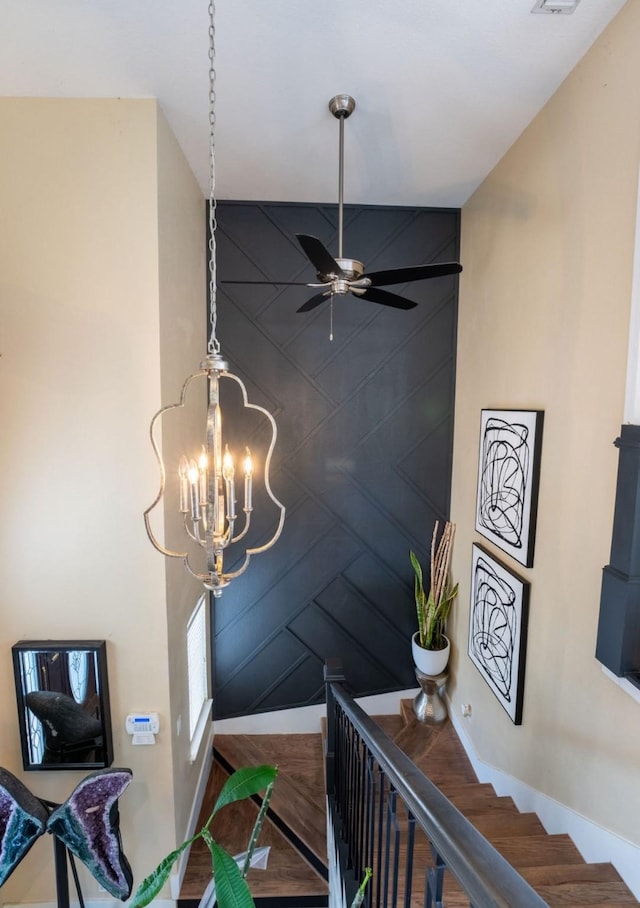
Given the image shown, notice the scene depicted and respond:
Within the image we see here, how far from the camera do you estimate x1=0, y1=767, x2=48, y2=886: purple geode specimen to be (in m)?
2.15

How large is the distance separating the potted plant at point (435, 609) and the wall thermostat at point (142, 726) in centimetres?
214

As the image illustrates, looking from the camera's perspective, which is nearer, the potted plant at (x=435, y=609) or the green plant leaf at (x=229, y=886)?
the green plant leaf at (x=229, y=886)

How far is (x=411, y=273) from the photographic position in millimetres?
2168

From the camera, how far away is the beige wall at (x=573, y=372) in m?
1.82

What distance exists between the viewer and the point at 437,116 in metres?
2.50

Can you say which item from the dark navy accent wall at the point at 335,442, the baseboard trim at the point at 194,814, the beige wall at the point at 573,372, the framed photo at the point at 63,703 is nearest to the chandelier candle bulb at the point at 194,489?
the framed photo at the point at 63,703

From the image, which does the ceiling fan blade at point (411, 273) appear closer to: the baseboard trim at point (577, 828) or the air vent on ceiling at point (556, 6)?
the air vent on ceiling at point (556, 6)

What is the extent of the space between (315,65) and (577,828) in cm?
392

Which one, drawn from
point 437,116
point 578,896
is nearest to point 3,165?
point 437,116

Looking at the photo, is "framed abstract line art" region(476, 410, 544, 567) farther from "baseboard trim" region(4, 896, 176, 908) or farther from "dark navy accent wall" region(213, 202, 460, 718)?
"baseboard trim" region(4, 896, 176, 908)

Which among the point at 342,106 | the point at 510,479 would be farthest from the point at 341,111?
the point at 510,479

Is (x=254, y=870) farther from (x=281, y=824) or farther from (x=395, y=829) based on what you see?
(x=395, y=829)

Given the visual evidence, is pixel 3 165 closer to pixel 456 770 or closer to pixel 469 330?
pixel 469 330

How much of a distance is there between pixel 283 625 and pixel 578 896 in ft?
8.34
